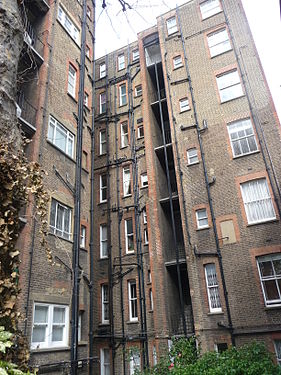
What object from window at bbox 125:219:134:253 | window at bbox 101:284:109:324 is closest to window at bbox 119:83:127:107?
window at bbox 125:219:134:253

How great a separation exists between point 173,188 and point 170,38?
35.7ft

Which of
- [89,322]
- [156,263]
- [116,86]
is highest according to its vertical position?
[116,86]

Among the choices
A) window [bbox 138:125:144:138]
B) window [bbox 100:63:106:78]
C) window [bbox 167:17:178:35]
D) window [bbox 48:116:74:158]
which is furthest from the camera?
window [bbox 100:63:106:78]

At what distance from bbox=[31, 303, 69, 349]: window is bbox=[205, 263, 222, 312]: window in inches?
272

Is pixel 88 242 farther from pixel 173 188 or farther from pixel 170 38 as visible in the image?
pixel 170 38

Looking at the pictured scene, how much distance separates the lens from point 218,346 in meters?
13.8

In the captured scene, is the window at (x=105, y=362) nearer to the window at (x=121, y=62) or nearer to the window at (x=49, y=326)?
the window at (x=49, y=326)

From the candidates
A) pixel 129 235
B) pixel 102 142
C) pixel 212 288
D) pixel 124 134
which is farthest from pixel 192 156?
pixel 102 142

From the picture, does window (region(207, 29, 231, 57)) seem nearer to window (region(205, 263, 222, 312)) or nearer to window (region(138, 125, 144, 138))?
window (region(138, 125, 144, 138))

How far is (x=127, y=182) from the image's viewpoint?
69.1 feet

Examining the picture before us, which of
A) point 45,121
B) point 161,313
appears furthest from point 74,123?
point 161,313

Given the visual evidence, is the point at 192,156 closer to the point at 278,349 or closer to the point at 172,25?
the point at 278,349

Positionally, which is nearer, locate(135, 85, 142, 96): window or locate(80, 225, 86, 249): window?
locate(80, 225, 86, 249): window

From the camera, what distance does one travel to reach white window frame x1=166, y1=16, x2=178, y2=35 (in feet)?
71.9
